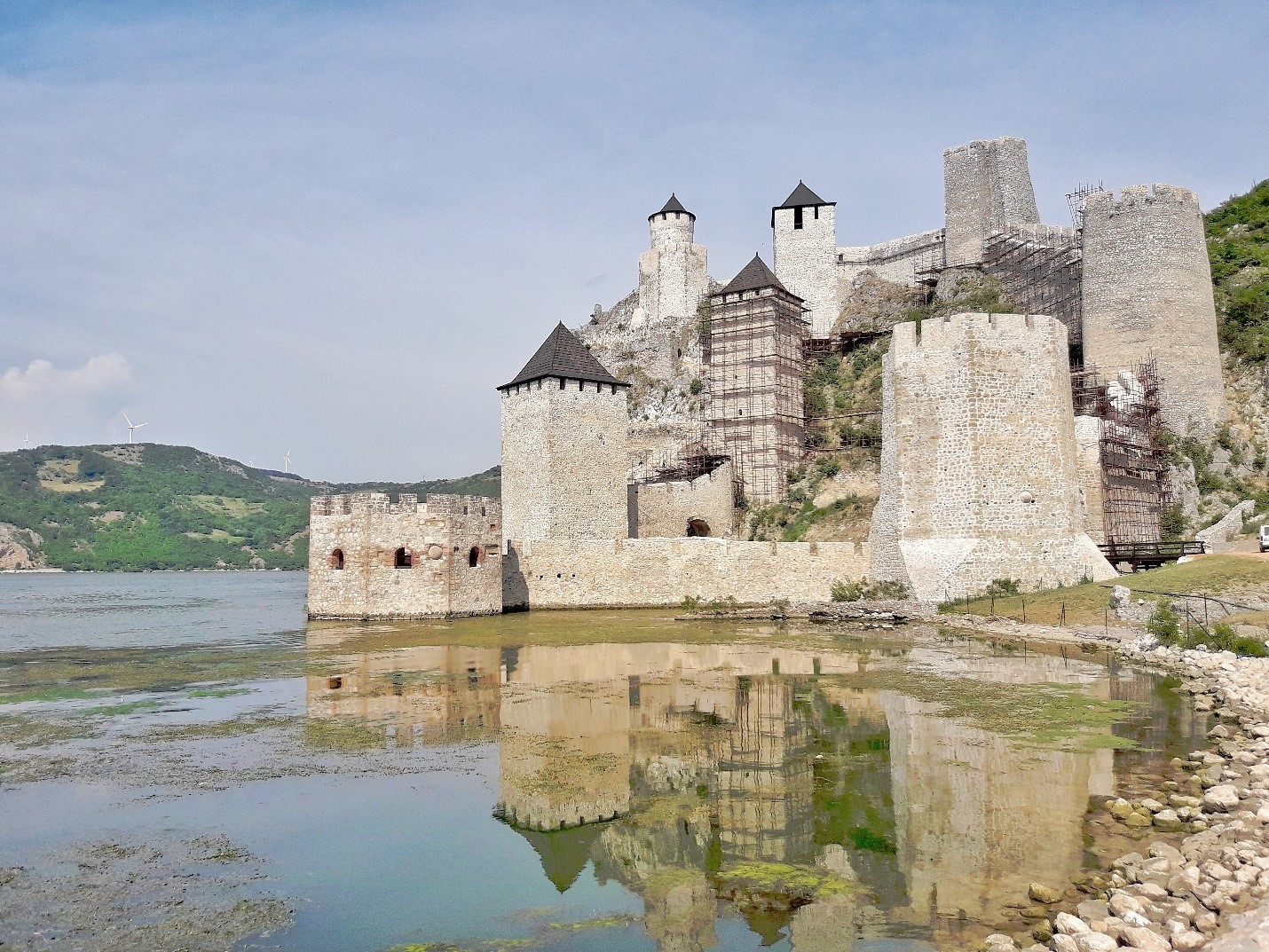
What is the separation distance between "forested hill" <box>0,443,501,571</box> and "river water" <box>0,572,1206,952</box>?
62764 millimetres

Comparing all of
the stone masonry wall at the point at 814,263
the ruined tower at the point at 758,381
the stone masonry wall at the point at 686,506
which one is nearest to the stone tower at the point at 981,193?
the stone masonry wall at the point at 814,263

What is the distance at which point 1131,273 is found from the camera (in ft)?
85.3

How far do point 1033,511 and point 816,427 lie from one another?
48.0 feet

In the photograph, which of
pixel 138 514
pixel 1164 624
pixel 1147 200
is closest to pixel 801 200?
pixel 1147 200

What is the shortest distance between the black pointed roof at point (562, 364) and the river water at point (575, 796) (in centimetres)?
1345

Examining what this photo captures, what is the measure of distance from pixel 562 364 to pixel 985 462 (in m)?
11.7

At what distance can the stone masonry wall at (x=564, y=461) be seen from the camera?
2520 centimetres

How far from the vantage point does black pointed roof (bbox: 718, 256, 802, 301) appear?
34.0 metres

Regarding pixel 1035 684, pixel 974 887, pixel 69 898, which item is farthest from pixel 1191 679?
pixel 69 898

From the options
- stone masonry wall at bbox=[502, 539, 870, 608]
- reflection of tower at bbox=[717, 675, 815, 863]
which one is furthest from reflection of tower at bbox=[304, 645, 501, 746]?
stone masonry wall at bbox=[502, 539, 870, 608]

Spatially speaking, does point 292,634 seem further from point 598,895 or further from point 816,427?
point 816,427

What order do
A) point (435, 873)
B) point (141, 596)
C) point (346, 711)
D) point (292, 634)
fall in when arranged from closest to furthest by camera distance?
point (435, 873)
point (346, 711)
point (292, 634)
point (141, 596)

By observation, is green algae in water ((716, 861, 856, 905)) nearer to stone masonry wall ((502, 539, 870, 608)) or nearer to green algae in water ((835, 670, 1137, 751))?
green algae in water ((835, 670, 1137, 751))

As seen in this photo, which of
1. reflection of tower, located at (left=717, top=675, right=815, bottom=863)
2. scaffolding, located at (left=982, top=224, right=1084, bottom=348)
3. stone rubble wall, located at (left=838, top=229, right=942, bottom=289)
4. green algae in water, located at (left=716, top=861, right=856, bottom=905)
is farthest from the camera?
stone rubble wall, located at (left=838, top=229, right=942, bottom=289)
